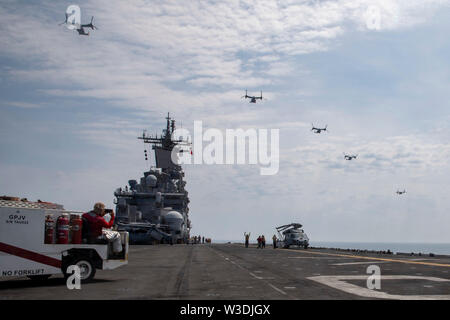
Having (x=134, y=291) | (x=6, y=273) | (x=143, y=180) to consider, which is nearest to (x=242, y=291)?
(x=134, y=291)

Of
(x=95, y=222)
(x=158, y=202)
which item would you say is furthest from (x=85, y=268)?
(x=158, y=202)

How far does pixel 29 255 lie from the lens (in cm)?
1357

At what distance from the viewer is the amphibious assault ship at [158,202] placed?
71375 mm

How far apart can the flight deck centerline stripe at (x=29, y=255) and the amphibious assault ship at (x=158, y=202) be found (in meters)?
56.0

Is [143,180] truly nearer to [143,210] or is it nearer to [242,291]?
[143,210]

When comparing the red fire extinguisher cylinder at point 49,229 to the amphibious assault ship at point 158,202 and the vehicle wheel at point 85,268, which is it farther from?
the amphibious assault ship at point 158,202

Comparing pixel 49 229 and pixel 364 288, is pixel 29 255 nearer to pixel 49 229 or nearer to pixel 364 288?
pixel 49 229

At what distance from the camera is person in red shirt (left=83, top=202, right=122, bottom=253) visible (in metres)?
15.2

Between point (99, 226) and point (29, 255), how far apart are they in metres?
2.42

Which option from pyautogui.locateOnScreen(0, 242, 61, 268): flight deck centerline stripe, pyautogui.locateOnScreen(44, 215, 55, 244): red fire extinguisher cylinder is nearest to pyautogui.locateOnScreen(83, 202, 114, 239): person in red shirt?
pyautogui.locateOnScreen(44, 215, 55, 244): red fire extinguisher cylinder

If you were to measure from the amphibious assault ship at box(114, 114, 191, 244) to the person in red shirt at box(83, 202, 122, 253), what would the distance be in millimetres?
54797

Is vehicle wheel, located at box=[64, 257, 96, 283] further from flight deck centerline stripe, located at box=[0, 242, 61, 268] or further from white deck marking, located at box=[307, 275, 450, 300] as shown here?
white deck marking, located at box=[307, 275, 450, 300]

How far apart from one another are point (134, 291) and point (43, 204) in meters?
4.63

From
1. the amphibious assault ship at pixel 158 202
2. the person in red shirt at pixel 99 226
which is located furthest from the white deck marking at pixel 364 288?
the amphibious assault ship at pixel 158 202
